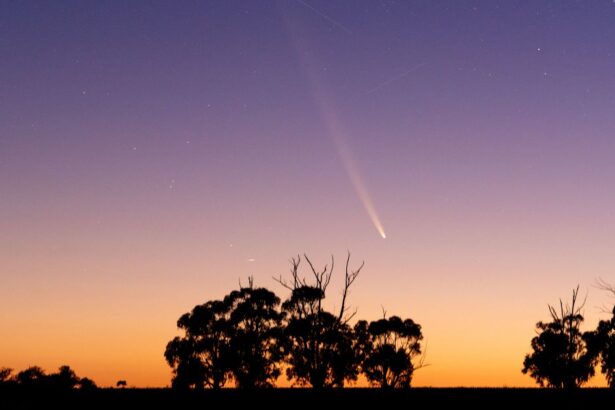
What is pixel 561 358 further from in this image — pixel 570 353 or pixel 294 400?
pixel 294 400

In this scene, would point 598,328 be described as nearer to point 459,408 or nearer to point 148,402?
point 459,408

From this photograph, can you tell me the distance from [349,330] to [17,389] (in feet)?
153

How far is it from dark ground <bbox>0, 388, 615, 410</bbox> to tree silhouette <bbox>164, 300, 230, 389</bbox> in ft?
123

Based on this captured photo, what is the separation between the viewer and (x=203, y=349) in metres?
65.1

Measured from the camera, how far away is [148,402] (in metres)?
23.5

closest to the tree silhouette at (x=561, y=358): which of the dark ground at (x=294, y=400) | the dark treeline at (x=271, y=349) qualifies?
the dark treeline at (x=271, y=349)

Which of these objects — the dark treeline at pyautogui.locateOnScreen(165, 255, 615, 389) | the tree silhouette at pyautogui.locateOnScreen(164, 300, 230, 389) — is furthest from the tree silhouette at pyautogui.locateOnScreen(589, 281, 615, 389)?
the tree silhouette at pyautogui.locateOnScreen(164, 300, 230, 389)

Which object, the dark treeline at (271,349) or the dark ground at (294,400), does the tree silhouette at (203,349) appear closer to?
the dark treeline at (271,349)

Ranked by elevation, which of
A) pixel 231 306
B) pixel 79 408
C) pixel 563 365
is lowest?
pixel 79 408

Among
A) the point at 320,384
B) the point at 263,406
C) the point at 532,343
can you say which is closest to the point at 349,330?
the point at 532,343

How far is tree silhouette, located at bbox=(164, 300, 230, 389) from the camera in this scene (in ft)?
211

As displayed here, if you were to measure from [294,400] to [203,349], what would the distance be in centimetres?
4164

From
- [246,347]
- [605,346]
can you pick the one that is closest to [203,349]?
[246,347]

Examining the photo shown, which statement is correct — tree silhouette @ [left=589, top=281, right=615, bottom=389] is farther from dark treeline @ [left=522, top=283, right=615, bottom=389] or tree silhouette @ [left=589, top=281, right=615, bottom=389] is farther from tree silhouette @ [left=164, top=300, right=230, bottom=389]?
tree silhouette @ [left=164, top=300, right=230, bottom=389]
